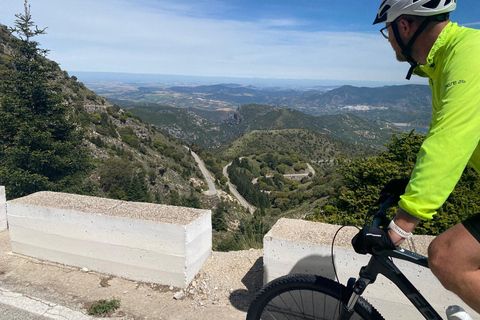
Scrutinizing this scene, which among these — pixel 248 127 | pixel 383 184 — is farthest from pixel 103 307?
pixel 248 127

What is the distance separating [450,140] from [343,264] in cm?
226

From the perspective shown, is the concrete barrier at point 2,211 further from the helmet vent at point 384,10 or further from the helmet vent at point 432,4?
the helmet vent at point 432,4

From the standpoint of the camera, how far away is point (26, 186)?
16.0 m

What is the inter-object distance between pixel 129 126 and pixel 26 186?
4889 cm

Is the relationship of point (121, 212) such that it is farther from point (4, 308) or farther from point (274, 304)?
point (274, 304)

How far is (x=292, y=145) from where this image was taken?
114 metres

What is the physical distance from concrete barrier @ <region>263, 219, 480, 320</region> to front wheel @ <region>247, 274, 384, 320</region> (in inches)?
33.8

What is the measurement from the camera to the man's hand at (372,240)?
5.23ft

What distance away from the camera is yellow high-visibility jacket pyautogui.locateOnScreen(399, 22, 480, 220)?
4.44 ft

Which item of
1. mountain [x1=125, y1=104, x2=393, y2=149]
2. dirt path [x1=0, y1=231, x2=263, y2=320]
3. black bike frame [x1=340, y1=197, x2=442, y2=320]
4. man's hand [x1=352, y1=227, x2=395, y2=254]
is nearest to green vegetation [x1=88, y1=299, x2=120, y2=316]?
dirt path [x1=0, y1=231, x2=263, y2=320]

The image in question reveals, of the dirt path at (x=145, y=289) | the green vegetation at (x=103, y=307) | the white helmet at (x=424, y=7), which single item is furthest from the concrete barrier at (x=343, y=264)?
the white helmet at (x=424, y=7)

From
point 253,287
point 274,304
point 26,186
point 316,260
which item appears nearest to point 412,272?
point 316,260

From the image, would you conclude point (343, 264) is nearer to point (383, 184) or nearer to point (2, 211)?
point (383, 184)

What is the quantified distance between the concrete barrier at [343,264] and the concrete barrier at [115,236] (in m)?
1.06
